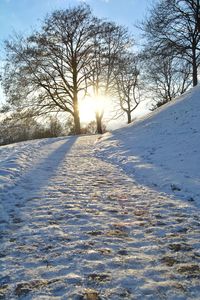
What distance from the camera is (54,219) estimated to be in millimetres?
5980

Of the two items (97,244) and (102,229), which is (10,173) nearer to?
(102,229)

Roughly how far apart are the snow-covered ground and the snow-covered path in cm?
1

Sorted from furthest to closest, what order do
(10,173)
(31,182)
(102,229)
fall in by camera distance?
1. (10,173)
2. (31,182)
3. (102,229)

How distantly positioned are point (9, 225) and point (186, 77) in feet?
139

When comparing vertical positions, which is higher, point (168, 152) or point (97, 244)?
point (168, 152)

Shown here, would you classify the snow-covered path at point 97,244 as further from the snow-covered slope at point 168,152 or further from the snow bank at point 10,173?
the snow-covered slope at point 168,152

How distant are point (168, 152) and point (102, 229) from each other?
6846 mm

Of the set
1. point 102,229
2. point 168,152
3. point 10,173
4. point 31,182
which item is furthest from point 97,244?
point 168,152

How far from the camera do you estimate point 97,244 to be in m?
4.86

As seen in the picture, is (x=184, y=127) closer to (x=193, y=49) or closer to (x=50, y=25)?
(x=193, y=49)

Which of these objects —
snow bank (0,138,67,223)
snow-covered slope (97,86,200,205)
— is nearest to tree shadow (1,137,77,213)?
snow bank (0,138,67,223)

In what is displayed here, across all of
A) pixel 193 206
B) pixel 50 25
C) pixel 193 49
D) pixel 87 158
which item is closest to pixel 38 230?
pixel 193 206

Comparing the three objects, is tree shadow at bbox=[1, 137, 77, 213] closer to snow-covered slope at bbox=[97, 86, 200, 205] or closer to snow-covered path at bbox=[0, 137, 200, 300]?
snow-covered path at bbox=[0, 137, 200, 300]

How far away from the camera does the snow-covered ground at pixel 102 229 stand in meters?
3.75
